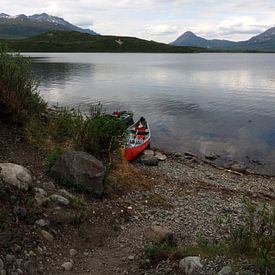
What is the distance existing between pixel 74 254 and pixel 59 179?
3790mm

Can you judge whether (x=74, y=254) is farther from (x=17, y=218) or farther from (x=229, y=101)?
(x=229, y=101)

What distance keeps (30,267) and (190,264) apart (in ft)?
11.3

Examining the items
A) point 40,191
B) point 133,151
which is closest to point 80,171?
point 40,191

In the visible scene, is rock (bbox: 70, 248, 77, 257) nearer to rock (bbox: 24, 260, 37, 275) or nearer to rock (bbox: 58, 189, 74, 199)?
rock (bbox: 24, 260, 37, 275)

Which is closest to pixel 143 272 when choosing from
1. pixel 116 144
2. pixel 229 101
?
pixel 116 144

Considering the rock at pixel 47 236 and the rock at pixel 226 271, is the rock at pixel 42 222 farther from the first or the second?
the rock at pixel 226 271

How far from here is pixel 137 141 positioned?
26.0 metres

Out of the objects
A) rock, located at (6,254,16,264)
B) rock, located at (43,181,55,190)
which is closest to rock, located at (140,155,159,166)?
rock, located at (43,181,55,190)

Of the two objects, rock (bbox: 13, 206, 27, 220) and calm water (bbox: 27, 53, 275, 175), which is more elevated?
rock (bbox: 13, 206, 27, 220)

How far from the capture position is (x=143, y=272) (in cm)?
827

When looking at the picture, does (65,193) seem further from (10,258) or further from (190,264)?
(190,264)

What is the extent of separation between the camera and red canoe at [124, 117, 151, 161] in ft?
73.1

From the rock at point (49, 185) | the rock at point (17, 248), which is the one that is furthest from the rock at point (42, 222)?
the rock at point (49, 185)

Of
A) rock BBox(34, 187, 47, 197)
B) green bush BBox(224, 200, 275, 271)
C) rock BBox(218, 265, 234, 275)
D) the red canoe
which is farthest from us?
the red canoe
